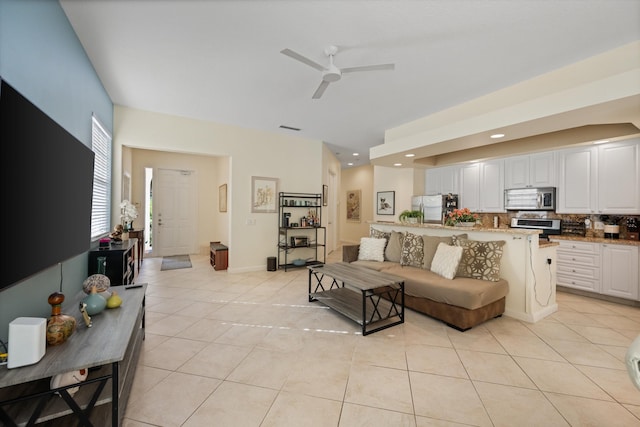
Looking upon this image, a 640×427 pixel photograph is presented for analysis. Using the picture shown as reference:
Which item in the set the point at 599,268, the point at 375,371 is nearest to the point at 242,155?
the point at 375,371

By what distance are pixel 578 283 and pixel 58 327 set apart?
229 inches

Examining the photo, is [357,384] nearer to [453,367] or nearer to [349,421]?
[349,421]

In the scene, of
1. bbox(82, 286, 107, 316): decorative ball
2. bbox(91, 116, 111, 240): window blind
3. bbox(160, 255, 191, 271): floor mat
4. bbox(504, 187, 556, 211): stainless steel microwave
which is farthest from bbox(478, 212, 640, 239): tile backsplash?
bbox(160, 255, 191, 271): floor mat

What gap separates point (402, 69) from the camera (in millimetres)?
2889

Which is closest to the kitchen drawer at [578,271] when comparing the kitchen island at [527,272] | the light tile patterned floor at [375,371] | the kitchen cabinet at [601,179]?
the light tile patterned floor at [375,371]

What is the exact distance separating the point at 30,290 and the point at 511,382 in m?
3.40

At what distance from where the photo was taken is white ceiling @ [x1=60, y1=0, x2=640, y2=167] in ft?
6.66

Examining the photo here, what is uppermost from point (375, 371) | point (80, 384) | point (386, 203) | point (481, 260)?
point (386, 203)

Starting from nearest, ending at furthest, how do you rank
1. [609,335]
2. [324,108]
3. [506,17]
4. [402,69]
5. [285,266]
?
[506,17] < [609,335] < [402,69] < [324,108] < [285,266]

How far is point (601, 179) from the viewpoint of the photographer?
384cm

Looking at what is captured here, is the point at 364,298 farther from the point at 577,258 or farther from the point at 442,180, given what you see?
the point at 442,180

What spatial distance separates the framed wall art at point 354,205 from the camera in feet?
29.8

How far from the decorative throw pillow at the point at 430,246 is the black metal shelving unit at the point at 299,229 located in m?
2.57

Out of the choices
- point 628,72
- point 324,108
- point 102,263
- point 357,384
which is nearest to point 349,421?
point 357,384
